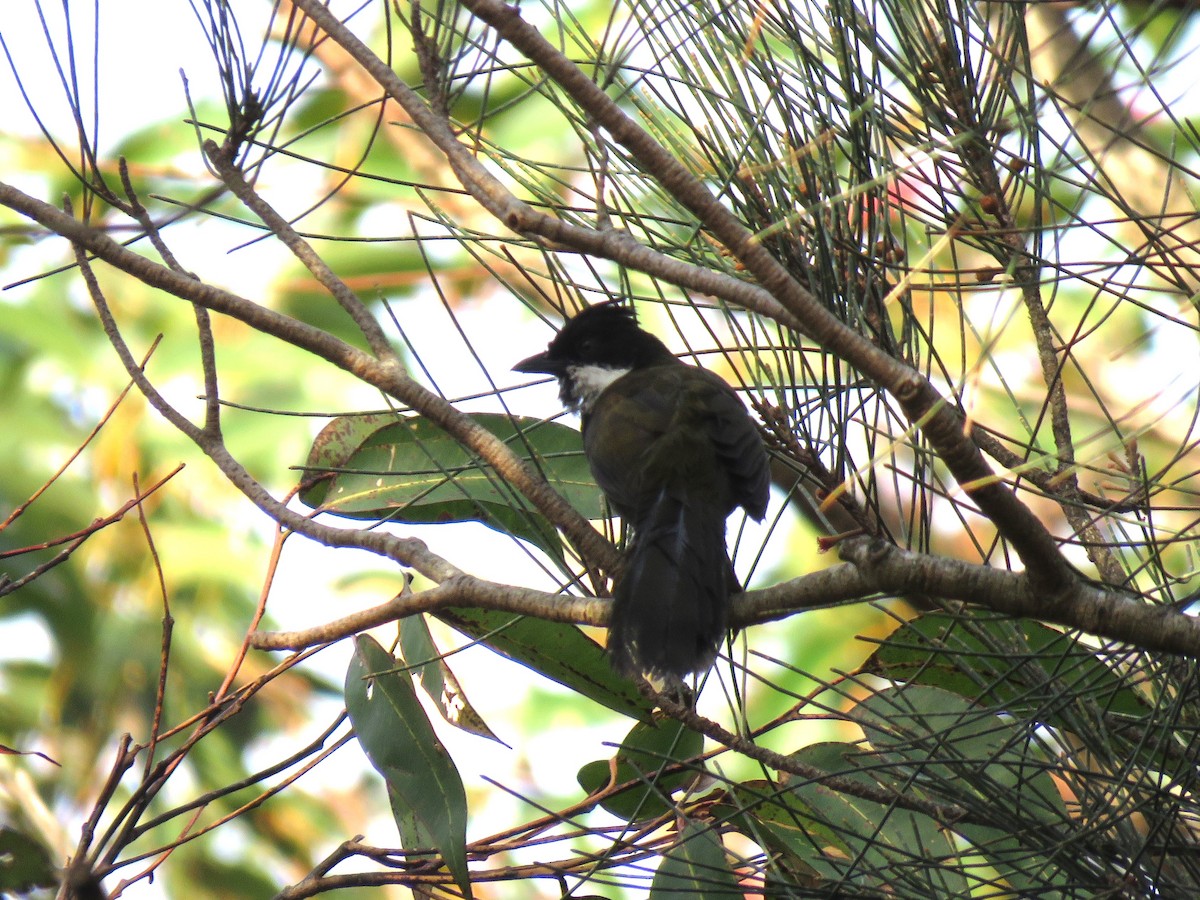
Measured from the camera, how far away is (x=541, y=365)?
4031 millimetres

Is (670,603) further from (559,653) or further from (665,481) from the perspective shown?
(665,481)

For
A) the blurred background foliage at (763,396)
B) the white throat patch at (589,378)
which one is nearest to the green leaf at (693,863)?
the blurred background foliage at (763,396)

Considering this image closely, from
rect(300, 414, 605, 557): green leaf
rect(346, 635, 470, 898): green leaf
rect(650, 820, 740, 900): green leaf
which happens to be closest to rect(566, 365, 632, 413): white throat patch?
rect(300, 414, 605, 557): green leaf

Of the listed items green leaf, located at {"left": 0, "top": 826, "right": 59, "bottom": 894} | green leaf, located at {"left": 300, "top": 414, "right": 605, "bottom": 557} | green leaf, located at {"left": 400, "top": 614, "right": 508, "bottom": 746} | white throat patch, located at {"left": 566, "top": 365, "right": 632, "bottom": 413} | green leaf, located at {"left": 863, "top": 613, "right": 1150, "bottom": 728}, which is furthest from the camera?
white throat patch, located at {"left": 566, "top": 365, "right": 632, "bottom": 413}

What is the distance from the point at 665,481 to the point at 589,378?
3.33ft

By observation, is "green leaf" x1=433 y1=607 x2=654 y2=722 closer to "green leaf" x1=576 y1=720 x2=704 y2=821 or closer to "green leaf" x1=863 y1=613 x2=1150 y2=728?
"green leaf" x1=576 y1=720 x2=704 y2=821

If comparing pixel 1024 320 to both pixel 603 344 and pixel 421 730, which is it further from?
pixel 421 730

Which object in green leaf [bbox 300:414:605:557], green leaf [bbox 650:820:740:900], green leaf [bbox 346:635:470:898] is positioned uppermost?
green leaf [bbox 300:414:605:557]

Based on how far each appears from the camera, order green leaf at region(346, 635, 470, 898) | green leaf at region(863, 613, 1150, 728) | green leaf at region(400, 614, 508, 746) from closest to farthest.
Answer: green leaf at region(863, 613, 1150, 728), green leaf at region(346, 635, 470, 898), green leaf at region(400, 614, 508, 746)

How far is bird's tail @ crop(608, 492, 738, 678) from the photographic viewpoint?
2348 mm

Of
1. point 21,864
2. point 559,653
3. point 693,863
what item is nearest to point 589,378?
point 559,653

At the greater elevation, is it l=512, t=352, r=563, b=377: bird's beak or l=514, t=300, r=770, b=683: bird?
l=512, t=352, r=563, b=377: bird's beak

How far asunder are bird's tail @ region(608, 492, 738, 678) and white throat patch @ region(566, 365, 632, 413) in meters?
1.18

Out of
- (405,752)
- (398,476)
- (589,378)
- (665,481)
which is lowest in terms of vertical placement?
(405,752)
